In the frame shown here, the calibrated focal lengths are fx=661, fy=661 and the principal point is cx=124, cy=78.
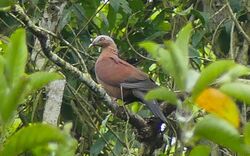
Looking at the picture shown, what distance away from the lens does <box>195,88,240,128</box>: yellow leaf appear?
1.23 meters

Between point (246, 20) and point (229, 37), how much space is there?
203mm

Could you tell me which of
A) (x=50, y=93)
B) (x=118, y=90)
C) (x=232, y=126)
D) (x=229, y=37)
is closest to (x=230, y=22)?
(x=229, y=37)

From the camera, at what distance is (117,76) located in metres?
4.77

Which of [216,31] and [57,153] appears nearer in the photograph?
[57,153]

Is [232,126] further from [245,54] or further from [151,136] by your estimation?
[245,54]

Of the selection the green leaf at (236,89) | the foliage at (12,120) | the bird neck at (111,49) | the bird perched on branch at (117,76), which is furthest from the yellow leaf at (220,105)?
the bird neck at (111,49)

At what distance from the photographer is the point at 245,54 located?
410cm

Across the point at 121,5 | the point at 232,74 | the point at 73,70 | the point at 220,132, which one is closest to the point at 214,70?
the point at 232,74

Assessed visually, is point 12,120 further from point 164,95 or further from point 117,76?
point 117,76

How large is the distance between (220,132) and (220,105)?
5 cm

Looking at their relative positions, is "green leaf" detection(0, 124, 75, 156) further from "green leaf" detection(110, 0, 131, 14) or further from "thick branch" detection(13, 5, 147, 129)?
"green leaf" detection(110, 0, 131, 14)

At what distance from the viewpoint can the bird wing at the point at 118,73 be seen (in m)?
4.54

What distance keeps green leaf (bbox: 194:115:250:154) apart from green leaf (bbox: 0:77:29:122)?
0.33 metres

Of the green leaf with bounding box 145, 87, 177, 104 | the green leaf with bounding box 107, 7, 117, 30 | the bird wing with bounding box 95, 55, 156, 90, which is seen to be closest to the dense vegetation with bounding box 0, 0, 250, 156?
the green leaf with bounding box 107, 7, 117, 30
